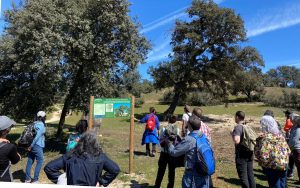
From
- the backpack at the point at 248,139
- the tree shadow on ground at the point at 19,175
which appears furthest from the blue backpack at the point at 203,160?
the tree shadow on ground at the point at 19,175

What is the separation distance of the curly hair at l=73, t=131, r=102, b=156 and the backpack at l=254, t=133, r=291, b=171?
12.1 ft

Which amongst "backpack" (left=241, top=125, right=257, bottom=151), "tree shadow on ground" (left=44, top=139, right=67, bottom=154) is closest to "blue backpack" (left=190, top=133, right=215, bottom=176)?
"backpack" (left=241, top=125, right=257, bottom=151)

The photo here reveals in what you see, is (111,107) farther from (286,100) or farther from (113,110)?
(286,100)

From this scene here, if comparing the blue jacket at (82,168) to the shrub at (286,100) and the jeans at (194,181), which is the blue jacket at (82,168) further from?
the shrub at (286,100)

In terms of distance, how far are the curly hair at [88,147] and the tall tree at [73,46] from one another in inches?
369

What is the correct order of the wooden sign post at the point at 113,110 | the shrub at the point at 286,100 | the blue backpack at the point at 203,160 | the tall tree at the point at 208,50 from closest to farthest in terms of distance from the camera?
the blue backpack at the point at 203,160 < the wooden sign post at the point at 113,110 < the tall tree at the point at 208,50 < the shrub at the point at 286,100

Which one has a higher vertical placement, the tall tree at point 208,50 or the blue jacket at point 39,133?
the tall tree at point 208,50

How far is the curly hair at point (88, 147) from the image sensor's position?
163 inches

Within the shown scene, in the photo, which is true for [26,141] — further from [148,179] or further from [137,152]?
[137,152]

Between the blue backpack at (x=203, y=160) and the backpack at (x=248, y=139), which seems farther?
the backpack at (x=248, y=139)

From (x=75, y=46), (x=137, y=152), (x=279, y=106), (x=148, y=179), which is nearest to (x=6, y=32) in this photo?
(x=75, y=46)

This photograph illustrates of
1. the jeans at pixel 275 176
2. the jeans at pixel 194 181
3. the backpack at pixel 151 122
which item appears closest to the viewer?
the jeans at pixel 194 181

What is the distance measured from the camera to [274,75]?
120 m

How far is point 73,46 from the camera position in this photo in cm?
1339
